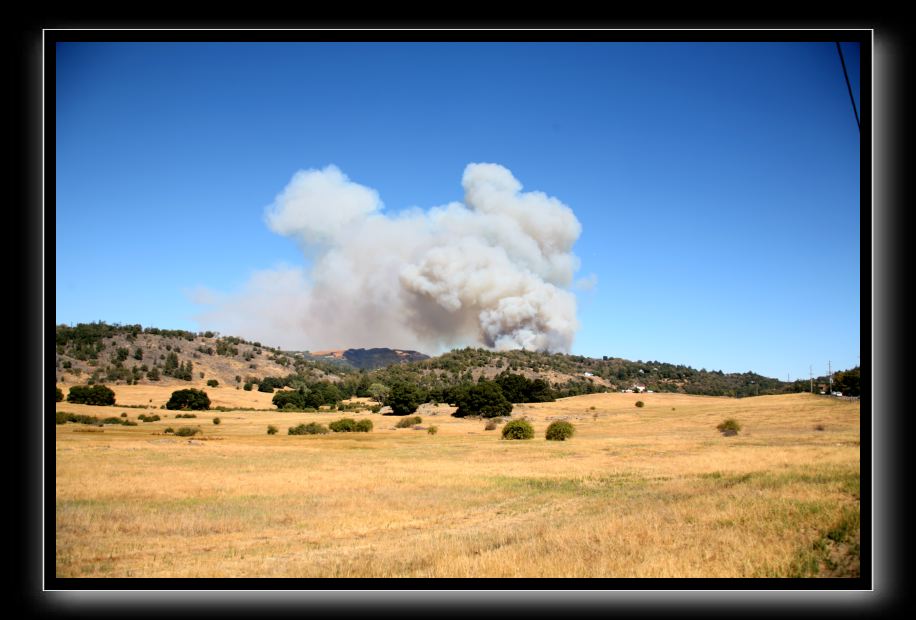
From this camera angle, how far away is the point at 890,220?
844 centimetres

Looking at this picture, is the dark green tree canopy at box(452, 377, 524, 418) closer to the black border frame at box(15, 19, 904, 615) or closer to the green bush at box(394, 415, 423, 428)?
the green bush at box(394, 415, 423, 428)

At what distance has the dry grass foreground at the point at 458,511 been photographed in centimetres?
856

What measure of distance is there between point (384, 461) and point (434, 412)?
118ft

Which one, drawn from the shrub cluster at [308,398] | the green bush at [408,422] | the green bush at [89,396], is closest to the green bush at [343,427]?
the green bush at [408,422]

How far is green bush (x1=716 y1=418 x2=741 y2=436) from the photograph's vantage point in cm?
3341

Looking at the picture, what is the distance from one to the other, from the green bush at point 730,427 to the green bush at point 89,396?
33671mm

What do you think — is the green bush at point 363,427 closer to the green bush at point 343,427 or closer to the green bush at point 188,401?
the green bush at point 343,427

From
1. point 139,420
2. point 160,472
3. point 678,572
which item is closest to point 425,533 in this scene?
point 678,572

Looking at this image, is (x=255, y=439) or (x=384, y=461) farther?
(x=255, y=439)

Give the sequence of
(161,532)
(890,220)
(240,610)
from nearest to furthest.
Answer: (240,610) → (890,220) → (161,532)

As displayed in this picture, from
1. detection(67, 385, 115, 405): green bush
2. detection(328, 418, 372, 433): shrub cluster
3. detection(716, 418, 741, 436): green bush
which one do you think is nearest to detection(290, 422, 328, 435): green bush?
detection(328, 418, 372, 433): shrub cluster
